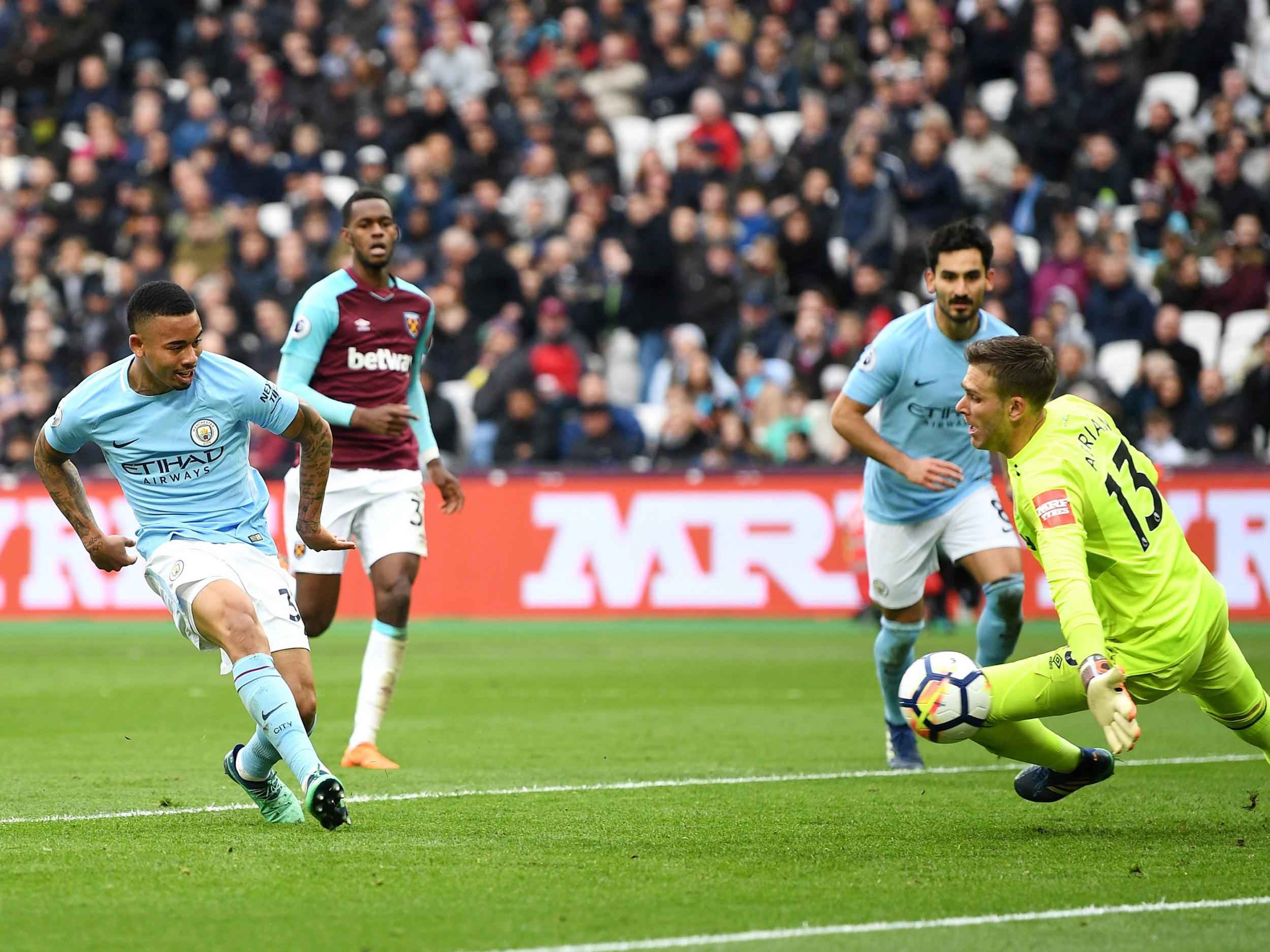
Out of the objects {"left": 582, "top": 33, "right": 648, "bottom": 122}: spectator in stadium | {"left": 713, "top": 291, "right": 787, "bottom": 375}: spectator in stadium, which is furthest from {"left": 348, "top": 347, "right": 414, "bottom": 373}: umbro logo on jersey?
{"left": 582, "top": 33, "right": 648, "bottom": 122}: spectator in stadium

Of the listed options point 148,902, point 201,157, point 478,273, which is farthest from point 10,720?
point 201,157

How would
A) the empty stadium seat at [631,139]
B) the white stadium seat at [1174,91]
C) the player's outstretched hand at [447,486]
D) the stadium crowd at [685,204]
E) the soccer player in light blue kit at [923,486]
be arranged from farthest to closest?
the empty stadium seat at [631,139] → the white stadium seat at [1174,91] → the stadium crowd at [685,204] → the player's outstretched hand at [447,486] → the soccer player in light blue kit at [923,486]

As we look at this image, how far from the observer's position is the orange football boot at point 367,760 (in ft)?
27.9

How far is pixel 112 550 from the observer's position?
259 inches

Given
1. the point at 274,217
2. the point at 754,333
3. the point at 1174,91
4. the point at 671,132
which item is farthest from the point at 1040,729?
the point at 274,217

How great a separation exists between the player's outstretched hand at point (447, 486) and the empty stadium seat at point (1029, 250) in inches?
444

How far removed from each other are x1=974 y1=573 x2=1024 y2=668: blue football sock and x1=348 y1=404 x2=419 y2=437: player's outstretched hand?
9.62 ft

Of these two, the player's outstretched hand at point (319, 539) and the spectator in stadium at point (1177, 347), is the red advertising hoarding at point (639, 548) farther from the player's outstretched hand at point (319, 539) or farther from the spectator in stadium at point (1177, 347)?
the player's outstretched hand at point (319, 539)

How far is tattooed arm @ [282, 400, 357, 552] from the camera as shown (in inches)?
274

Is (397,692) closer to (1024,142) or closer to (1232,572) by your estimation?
(1232,572)

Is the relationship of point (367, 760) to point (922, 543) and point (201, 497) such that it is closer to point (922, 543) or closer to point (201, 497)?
point (201, 497)

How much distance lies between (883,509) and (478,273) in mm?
11973

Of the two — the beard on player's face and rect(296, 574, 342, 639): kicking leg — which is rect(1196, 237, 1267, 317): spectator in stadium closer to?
the beard on player's face

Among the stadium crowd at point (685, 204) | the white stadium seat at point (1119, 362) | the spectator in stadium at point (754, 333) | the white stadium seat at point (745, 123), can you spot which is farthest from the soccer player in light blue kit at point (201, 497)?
the white stadium seat at point (745, 123)
